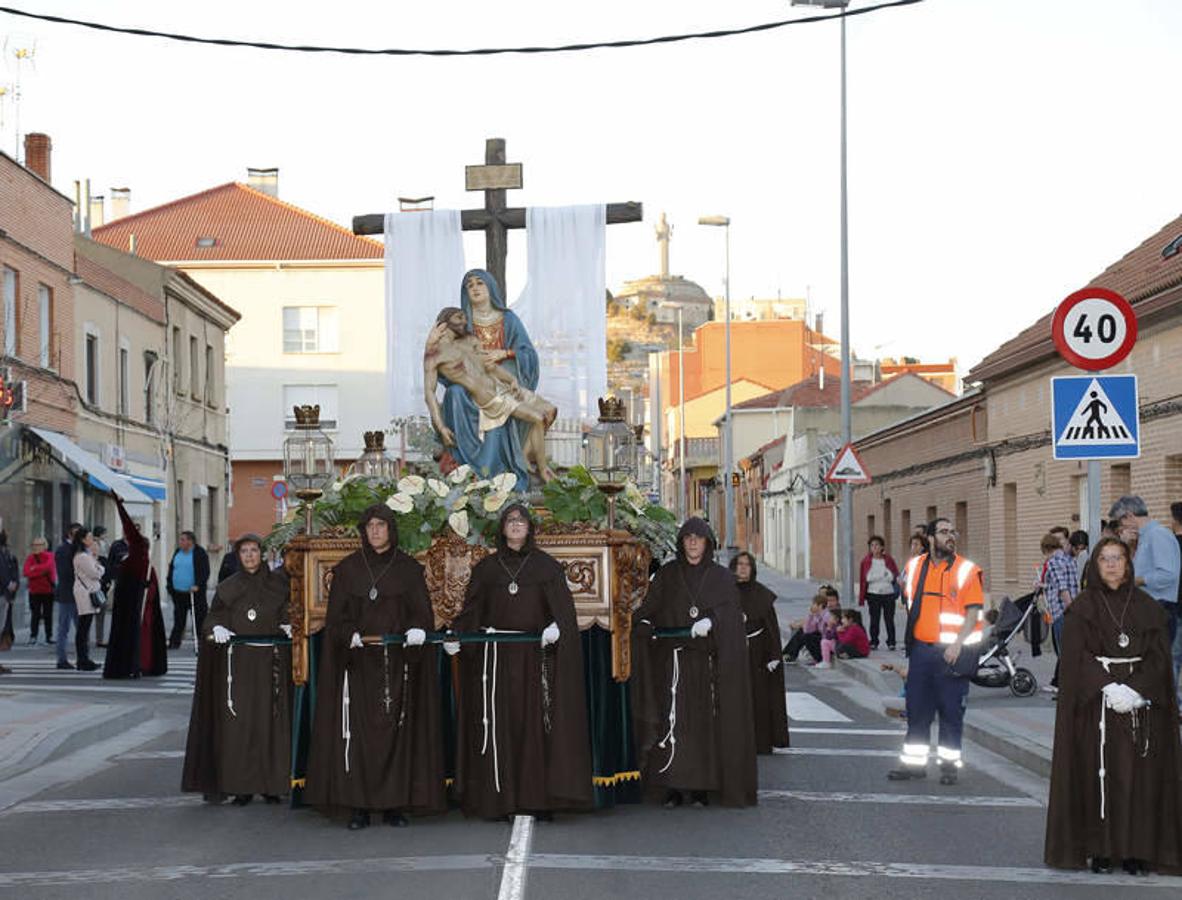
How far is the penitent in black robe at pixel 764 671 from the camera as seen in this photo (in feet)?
44.4

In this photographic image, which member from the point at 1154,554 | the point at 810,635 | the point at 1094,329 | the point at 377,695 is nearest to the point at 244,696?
the point at 377,695

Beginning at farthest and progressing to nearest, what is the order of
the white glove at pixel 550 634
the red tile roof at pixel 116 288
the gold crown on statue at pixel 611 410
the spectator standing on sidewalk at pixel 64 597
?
1. the red tile roof at pixel 116 288
2. the spectator standing on sidewalk at pixel 64 597
3. the gold crown on statue at pixel 611 410
4. the white glove at pixel 550 634

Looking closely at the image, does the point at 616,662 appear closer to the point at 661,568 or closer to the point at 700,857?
the point at 661,568

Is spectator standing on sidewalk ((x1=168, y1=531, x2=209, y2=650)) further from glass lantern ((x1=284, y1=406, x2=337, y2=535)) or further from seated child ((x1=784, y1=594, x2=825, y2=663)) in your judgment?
glass lantern ((x1=284, y1=406, x2=337, y2=535))

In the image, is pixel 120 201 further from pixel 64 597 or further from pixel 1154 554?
pixel 1154 554

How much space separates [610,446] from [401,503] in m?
1.57

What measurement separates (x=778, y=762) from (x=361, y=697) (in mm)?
3975

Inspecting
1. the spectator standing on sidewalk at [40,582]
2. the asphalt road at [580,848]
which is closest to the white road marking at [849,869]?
the asphalt road at [580,848]

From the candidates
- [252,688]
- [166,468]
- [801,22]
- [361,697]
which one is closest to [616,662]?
[361,697]

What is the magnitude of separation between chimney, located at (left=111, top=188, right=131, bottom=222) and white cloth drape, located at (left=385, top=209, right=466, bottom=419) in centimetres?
5753

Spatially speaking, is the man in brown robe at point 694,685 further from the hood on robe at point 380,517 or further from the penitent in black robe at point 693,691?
the hood on robe at point 380,517

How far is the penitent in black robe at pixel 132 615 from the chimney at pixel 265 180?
51.8 metres

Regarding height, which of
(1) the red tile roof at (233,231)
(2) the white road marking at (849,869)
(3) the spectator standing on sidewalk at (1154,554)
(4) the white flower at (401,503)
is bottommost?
(2) the white road marking at (849,869)

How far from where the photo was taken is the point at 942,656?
12172 millimetres
